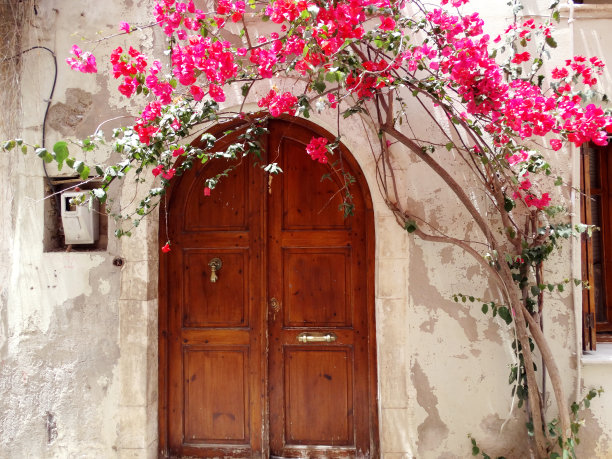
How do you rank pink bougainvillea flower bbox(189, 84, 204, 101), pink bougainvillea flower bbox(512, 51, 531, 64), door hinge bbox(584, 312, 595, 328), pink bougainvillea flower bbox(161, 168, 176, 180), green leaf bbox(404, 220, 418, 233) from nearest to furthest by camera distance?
1. pink bougainvillea flower bbox(189, 84, 204, 101)
2. pink bougainvillea flower bbox(161, 168, 176, 180)
3. pink bougainvillea flower bbox(512, 51, 531, 64)
4. green leaf bbox(404, 220, 418, 233)
5. door hinge bbox(584, 312, 595, 328)

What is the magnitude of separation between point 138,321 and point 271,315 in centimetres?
84

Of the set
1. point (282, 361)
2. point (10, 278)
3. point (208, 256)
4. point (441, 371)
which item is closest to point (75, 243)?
point (10, 278)

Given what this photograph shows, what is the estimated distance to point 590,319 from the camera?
121 inches

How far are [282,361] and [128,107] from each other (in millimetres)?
1938

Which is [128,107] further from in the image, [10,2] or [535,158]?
[535,158]

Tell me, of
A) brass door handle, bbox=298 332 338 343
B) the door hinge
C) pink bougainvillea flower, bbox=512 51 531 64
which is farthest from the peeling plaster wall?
the door hinge

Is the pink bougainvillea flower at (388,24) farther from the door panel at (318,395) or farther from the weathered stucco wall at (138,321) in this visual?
the door panel at (318,395)

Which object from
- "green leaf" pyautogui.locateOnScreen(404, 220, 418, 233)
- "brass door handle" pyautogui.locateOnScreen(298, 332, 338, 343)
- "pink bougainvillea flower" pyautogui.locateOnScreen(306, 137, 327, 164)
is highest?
"pink bougainvillea flower" pyautogui.locateOnScreen(306, 137, 327, 164)

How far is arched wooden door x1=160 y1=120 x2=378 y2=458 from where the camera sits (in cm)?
314

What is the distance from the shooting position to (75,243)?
3195mm

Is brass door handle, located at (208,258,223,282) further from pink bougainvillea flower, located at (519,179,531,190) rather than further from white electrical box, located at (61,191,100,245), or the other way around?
pink bougainvillea flower, located at (519,179,531,190)

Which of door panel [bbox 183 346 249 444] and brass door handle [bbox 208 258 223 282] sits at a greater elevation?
brass door handle [bbox 208 258 223 282]

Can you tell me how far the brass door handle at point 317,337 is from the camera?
314 centimetres

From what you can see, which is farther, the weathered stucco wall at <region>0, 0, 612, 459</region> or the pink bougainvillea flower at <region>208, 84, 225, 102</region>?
the weathered stucco wall at <region>0, 0, 612, 459</region>
